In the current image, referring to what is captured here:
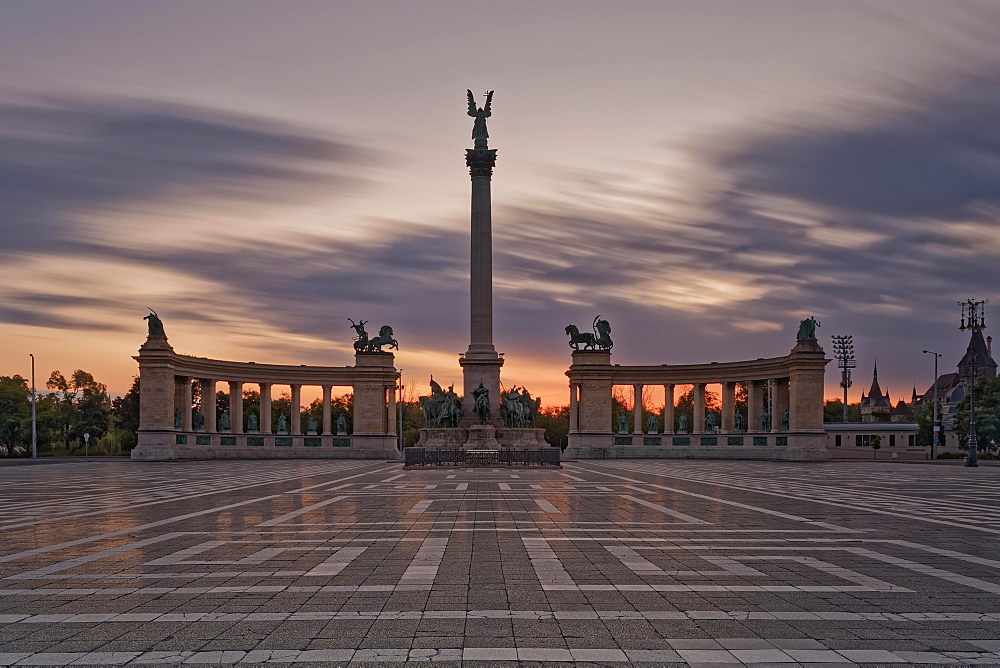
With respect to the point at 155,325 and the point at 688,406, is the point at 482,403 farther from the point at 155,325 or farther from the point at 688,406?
the point at 688,406

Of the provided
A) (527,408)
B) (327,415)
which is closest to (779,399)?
(527,408)

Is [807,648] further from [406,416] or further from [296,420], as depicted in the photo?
[406,416]

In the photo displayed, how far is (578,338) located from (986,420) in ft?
134

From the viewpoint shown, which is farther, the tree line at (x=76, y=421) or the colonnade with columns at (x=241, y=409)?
the tree line at (x=76, y=421)

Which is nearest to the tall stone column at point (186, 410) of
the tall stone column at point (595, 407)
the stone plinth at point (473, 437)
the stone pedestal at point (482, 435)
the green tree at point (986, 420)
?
the stone plinth at point (473, 437)

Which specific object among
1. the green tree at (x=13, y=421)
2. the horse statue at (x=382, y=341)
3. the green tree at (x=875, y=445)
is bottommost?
the green tree at (x=875, y=445)

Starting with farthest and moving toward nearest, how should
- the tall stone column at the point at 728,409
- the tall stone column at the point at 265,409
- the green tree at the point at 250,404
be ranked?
the green tree at the point at 250,404, the tall stone column at the point at 265,409, the tall stone column at the point at 728,409

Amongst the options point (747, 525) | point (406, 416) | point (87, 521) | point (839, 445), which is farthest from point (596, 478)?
point (406, 416)

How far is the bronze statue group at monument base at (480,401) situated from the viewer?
251ft

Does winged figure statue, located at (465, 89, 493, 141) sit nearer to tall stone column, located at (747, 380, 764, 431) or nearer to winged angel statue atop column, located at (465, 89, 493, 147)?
winged angel statue atop column, located at (465, 89, 493, 147)

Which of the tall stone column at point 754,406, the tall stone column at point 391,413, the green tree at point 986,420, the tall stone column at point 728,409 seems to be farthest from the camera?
the tall stone column at point 391,413

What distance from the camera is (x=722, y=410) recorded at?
91688mm

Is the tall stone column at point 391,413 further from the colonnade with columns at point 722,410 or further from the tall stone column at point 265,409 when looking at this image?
the colonnade with columns at point 722,410

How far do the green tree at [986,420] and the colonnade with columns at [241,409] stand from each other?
57.9 m
